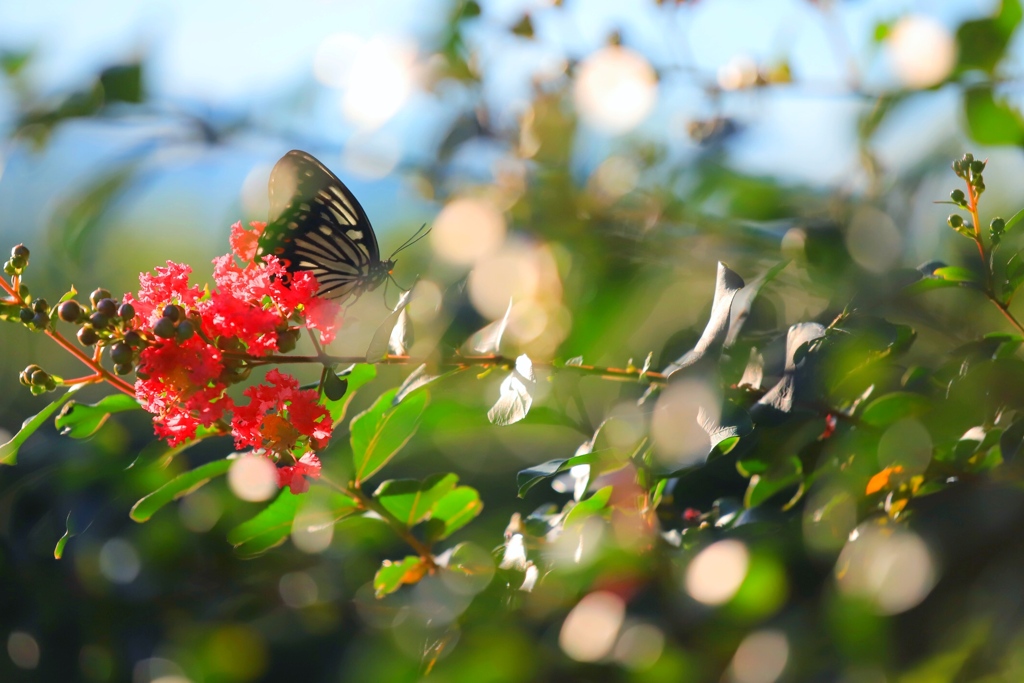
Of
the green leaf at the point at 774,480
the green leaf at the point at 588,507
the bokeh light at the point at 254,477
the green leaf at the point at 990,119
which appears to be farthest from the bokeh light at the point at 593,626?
the green leaf at the point at 990,119

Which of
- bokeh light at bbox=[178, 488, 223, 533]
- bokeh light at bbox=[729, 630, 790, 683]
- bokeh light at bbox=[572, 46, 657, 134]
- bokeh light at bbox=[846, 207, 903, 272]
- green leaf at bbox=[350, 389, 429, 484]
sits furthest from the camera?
bokeh light at bbox=[178, 488, 223, 533]

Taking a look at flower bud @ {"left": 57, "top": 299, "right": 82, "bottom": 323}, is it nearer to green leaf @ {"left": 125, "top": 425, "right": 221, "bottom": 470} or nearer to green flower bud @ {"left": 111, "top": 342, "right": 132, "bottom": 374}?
green flower bud @ {"left": 111, "top": 342, "right": 132, "bottom": 374}

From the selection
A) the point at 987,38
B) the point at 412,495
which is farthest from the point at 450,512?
the point at 987,38

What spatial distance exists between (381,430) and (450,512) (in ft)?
0.75

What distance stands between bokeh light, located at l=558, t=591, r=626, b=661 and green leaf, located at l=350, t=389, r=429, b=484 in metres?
0.35

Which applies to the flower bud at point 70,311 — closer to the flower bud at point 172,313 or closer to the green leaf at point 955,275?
the flower bud at point 172,313

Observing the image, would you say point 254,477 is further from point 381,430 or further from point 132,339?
point 132,339

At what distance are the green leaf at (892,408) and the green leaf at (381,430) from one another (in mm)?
572

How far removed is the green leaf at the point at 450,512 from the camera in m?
1.28

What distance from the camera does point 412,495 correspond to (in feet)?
4.00

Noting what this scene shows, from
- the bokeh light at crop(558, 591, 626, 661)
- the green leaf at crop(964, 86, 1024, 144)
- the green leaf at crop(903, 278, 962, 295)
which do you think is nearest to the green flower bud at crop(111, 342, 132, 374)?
the bokeh light at crop(558, 591, 626, 661)

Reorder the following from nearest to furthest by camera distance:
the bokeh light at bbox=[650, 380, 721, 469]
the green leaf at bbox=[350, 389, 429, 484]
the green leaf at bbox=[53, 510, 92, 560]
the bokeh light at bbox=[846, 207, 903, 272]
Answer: the bokeh light at bbox=[650, 380, 721, 469] < the green leaf at bbox=[53, 510, 92, 560] < the green leaf at bbox=[350, 389, 429, 484] < the bokeh light at bbox=[846, 207, 903, 272]

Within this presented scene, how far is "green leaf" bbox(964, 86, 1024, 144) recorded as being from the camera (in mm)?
1058

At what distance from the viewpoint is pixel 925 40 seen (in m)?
1.15
